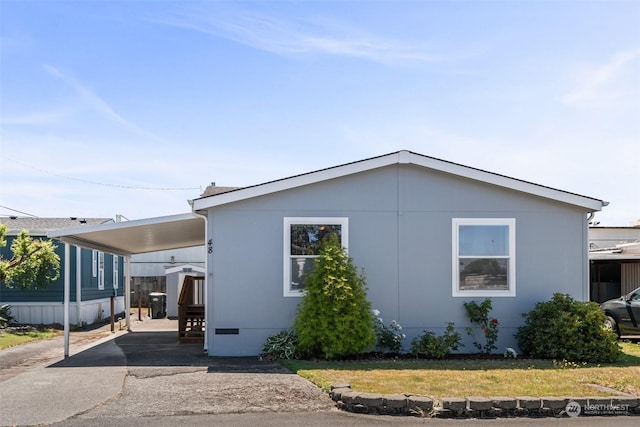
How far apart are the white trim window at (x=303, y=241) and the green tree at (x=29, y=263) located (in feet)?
33.8

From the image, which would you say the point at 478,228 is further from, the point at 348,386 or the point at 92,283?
the point at 92,283

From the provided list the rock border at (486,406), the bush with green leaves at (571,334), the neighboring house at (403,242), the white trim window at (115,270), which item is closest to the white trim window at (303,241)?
the neighboring house at (403,242)

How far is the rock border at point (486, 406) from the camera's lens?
7.38 m

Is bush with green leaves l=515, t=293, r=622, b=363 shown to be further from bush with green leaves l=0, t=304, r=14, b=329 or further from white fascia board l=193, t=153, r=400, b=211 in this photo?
bush with green leaves l=0, t=304, r=14, b=329

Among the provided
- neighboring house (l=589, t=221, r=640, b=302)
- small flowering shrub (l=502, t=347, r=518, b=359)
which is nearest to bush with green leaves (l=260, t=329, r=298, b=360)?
small flowering shrub (l=502, t=347, r=518, b=359)

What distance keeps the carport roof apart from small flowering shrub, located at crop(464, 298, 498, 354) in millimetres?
5605

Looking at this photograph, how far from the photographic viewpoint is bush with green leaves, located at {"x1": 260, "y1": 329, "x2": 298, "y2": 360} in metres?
11.7

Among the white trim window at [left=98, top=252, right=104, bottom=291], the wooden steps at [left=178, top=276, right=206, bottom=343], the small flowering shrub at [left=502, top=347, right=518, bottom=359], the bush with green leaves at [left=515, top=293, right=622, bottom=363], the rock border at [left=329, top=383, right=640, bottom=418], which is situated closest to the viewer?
the rock border at [left=329, top=383, right=640, bottom=418]

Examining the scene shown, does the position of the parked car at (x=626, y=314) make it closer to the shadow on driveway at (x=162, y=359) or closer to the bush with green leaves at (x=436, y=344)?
the bush with green leaves at (x=436, y=344)

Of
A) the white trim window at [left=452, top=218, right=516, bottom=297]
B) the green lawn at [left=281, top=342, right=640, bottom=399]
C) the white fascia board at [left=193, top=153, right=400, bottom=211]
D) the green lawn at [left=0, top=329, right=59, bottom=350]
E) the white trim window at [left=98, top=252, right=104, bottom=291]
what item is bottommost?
the green lawn at [left=0, top=329, right=59, bottom=350]

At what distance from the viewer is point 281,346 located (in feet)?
38.9

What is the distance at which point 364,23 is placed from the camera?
12.1m

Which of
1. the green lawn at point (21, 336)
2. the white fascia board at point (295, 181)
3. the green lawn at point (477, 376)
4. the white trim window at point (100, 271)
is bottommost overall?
→ the green lawn at point (21, 336)

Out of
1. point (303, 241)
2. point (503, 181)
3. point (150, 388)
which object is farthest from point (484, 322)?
point (150, 388)
